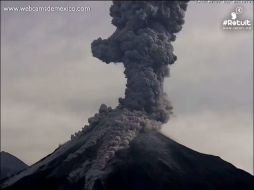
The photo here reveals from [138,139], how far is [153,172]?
20.1 metres

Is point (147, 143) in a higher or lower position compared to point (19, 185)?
higher

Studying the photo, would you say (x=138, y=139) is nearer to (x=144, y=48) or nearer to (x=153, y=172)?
(x=153, y=172)

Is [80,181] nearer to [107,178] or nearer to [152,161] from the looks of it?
[107,178]

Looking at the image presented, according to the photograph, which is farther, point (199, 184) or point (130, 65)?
point (130, 65)

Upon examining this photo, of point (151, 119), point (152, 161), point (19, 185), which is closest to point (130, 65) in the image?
point (151, 119)

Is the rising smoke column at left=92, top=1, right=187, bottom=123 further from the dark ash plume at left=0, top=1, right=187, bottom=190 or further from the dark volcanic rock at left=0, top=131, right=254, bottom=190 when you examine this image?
the dark volcanic rock at left=0, top=131, right=254, bottom=190

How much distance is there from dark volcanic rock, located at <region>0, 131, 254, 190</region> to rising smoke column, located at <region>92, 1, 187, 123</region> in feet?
38.6

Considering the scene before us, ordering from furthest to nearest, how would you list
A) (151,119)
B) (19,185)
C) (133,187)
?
(151,119), (19,185), (133,187)

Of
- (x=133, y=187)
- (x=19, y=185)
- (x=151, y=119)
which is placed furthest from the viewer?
(x=151, y=119)

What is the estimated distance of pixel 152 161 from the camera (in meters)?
145

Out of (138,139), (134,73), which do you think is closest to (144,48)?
(134,73)

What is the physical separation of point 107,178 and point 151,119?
27.1m

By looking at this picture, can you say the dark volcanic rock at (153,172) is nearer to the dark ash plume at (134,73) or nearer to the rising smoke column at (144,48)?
the dark ash plume at (134,73)

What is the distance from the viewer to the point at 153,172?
138 m
